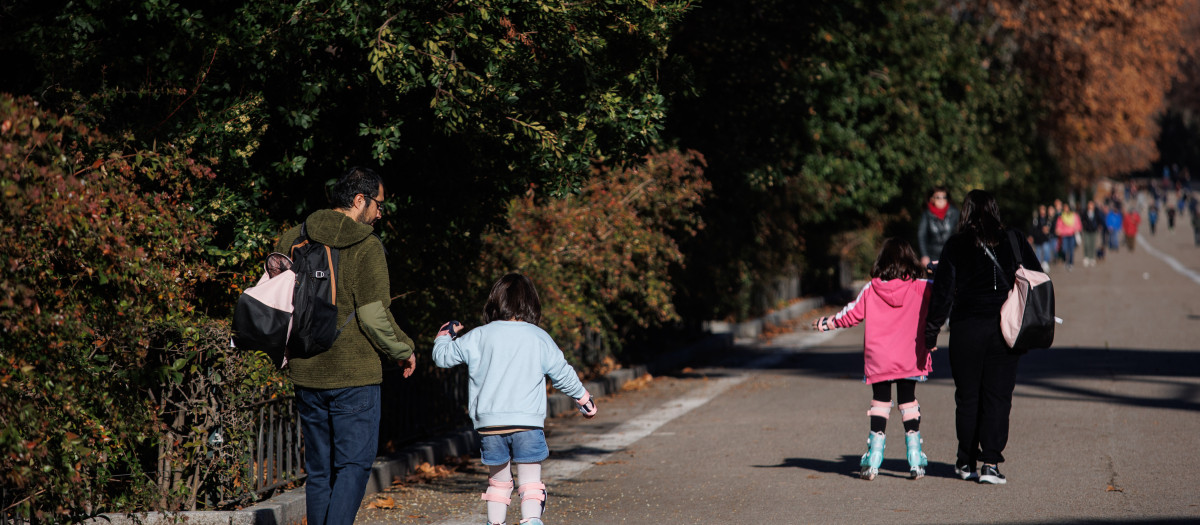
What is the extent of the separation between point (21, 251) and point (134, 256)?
0.68 meters

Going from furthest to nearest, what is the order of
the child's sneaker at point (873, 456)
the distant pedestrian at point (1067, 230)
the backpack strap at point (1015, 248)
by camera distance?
the distant pedestrian at point (1067, 230), the child's sneaker at point (873, 456), the backpack strap at point (1015, 248)

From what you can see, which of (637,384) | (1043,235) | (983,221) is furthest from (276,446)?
(1043,235)

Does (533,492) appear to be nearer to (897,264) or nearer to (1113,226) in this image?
(897,264)

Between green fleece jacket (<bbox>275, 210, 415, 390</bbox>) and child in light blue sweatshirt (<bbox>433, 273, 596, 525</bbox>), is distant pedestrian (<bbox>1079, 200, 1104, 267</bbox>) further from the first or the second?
green fleece jacket (<bbox>275, 210, 415, 390</bbox>)

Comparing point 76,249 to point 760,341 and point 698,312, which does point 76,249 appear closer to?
point 698,312

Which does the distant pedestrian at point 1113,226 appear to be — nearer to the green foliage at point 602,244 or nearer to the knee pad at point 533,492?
the green foliage at point 602,244

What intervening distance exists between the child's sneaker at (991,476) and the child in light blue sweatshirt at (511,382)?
2877 millimetres

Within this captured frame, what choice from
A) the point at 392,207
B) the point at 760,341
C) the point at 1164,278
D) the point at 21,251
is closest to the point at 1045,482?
the point at 392,207

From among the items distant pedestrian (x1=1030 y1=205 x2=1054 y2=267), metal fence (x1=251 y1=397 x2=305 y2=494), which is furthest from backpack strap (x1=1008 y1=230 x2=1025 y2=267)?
distant pedestrian (x1=1030 y1=205 x2=1054 y2=267)

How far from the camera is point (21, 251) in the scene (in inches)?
172

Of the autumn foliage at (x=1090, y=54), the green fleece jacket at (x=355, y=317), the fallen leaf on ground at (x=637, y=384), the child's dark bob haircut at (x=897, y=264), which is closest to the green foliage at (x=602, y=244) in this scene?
the fallen leaf on ground at (x=637, y=384)

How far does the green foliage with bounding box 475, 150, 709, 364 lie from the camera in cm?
1009

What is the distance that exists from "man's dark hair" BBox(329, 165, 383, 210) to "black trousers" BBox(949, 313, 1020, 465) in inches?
149

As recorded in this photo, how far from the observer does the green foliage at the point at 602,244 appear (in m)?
10.1
